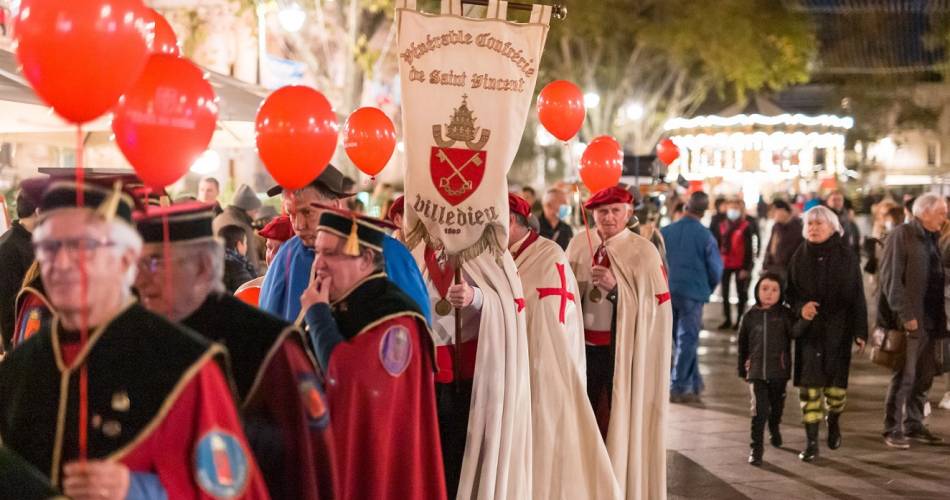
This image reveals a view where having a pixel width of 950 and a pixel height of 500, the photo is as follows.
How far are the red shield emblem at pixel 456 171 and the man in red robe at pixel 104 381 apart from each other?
288 cm

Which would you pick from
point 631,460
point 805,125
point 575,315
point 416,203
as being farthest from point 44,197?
point 805,125

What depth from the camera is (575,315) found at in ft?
23.6

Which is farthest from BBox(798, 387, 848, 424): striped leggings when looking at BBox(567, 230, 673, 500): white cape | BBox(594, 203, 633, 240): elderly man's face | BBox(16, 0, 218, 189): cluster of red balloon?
BBox(16, 0, 218, 189): cluster of red balloon

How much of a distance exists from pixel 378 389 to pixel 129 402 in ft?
5.05

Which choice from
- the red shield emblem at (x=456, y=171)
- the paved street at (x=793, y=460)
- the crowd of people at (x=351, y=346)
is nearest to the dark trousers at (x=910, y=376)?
the crowd of people at (x=351, y=346)

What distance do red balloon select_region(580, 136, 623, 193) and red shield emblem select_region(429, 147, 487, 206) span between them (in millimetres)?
2651

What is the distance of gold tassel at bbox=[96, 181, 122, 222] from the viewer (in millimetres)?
3182

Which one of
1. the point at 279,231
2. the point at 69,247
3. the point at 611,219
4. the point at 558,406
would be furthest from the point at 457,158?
the point at 69,247

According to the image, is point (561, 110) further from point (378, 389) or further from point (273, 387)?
point (273, 387)

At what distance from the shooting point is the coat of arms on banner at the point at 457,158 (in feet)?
19.8

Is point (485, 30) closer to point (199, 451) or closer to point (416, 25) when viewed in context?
point (416, 25)

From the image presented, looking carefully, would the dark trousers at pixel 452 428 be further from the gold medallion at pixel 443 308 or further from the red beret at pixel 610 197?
the red beret at pixel 610 197

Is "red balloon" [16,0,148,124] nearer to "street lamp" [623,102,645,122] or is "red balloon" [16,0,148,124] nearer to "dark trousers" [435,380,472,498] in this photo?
"dark trousers" [435,380,472,498]

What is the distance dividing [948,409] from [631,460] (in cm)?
549
